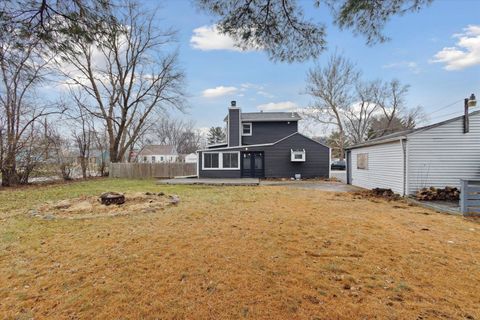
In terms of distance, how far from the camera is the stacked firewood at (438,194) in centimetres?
804

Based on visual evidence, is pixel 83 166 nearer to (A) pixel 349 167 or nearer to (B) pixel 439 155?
(A) pixel 349 167

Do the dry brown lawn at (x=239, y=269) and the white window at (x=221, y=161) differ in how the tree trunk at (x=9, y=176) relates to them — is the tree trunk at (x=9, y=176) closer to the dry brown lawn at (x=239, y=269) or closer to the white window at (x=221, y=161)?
the dry brown lawn at (x=239, y=269)

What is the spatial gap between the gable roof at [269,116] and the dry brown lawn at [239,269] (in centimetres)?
1507

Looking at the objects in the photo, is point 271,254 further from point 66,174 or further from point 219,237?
point 66,174

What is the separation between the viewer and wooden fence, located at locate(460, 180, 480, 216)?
6078 millimetres

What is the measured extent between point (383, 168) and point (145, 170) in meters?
16.3

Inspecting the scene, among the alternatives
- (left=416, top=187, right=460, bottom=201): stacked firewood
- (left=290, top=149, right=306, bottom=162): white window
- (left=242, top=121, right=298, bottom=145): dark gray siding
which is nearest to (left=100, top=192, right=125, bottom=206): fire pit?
(left=416, top=187, right=460, bottom=201): stacked firewood

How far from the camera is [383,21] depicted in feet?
10.7

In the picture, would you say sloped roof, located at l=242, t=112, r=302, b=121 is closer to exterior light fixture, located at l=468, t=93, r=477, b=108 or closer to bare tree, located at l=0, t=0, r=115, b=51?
exterior light fixture, located at l=468, t=93, r=477, b=108

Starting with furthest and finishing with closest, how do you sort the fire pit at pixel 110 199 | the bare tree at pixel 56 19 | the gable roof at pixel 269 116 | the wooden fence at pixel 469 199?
the gable roof at pixel 269 116 < the fire pit at pixel 110 199 < the wooden fence at pixel 469 199 < the bare tree at pixel 56 19

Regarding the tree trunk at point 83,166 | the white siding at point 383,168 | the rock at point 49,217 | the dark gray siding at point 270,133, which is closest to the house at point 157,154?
the tree trunk at point 83,166

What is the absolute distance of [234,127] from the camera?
19.4m

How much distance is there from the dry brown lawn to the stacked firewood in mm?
3212

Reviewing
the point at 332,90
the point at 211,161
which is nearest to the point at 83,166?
the point at 211,161
